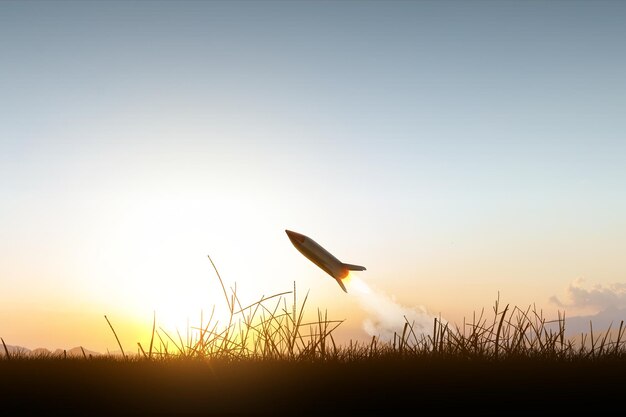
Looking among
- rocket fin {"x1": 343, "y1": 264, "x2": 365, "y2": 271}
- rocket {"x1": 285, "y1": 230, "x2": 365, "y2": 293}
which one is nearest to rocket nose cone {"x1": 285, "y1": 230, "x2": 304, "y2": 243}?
rocket {"x1": 285, "y1": 230, "x2": 365, "y2": 293}

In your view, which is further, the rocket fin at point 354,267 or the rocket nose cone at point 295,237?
the rocket fin at point 354,267

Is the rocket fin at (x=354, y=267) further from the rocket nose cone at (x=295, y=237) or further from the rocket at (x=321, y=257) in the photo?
the rocket nose cone at (x=295, y=237)

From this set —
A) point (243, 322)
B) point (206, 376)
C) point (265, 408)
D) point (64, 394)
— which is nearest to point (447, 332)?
point (243, 322)


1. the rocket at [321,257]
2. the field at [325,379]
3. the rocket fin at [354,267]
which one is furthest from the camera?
the rocket fin at [354,267]

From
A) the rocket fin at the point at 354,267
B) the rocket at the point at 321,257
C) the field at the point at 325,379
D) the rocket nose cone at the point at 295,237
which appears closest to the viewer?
the field at the point at 325,379

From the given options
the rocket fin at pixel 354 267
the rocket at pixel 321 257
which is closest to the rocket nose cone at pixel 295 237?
the rocket at pixel 321 257

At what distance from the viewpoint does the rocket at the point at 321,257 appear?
12430mm

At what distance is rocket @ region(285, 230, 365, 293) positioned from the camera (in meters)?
12.4

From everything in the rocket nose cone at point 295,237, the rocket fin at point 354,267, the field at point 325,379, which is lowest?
the field at point 325,379

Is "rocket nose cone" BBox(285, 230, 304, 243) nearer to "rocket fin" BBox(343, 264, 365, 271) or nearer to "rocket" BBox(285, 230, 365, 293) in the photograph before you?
"rocket" BBox(285, 230, 365, 293)

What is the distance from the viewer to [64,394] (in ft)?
21.6

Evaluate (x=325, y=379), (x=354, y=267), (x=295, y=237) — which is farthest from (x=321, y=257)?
(x=325, y=379)

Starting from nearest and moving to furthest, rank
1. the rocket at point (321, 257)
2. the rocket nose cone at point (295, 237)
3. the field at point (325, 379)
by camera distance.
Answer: the field at point (325, 379)
the rocket at point (321, 257)
the rocket nose cone at point (295, 237)

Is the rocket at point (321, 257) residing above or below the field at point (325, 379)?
above
